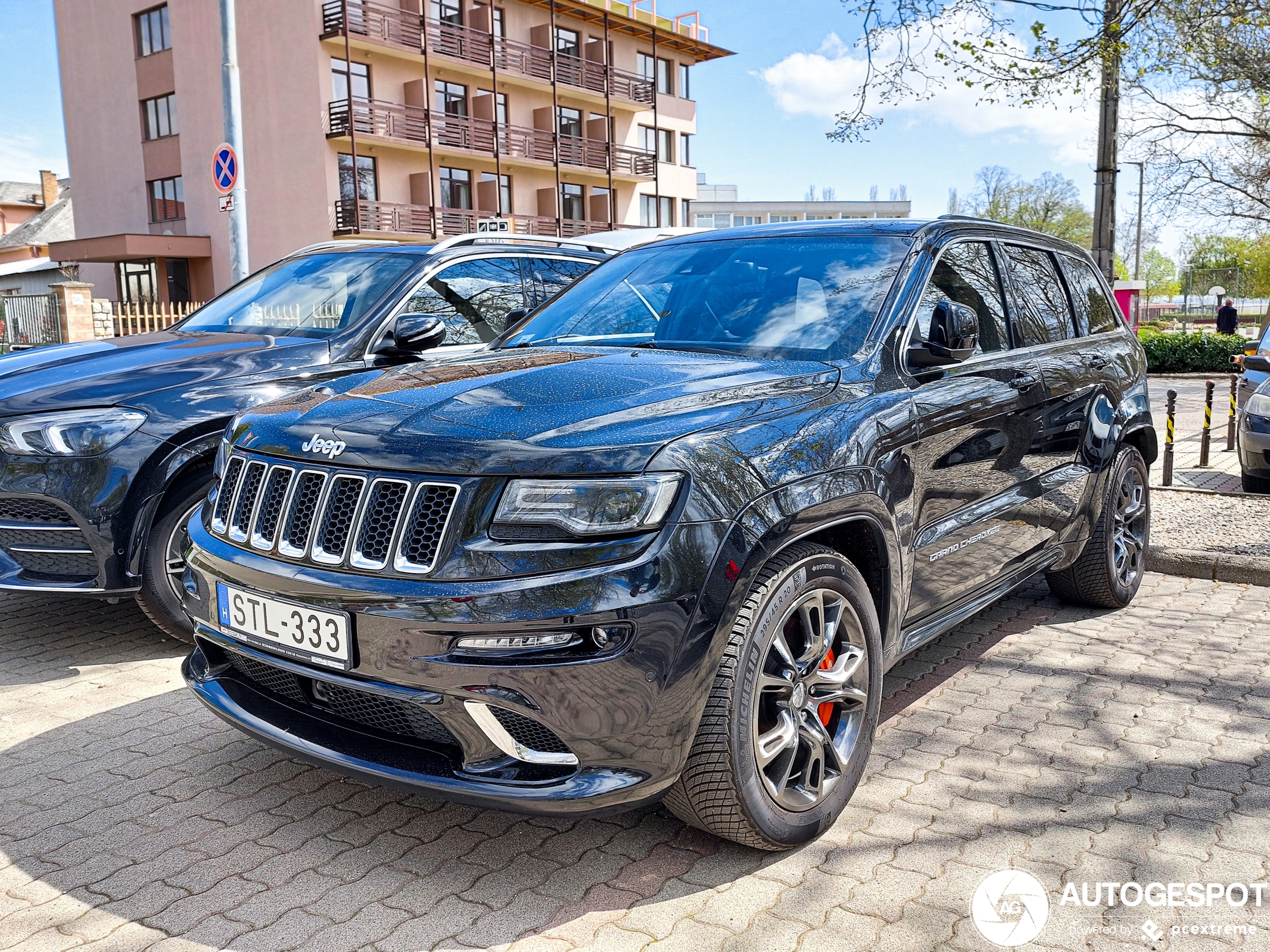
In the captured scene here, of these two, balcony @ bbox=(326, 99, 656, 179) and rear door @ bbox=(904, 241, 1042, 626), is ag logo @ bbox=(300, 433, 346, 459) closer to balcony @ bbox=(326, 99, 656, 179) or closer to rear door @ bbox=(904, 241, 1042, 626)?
rear door @ bbox=(904, 241, 1042, 626)

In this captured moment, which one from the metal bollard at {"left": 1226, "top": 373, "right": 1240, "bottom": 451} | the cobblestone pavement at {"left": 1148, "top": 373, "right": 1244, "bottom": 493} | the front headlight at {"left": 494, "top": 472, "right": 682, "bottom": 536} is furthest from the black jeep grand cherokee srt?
the metal bollard at {"left": 1226, "top": 373, "right": 1240, "bottom": 451}

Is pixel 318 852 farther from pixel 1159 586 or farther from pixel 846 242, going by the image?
pixel 1159 586

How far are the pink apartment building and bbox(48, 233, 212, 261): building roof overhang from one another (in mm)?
56

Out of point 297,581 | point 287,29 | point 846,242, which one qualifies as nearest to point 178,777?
point 297,581

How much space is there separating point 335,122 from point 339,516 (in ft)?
105

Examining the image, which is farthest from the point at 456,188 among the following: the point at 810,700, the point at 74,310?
the point at 810,700

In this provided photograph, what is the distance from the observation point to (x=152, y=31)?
35.0m

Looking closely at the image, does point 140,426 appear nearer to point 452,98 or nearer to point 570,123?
point 452,98

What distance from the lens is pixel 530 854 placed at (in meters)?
3.10

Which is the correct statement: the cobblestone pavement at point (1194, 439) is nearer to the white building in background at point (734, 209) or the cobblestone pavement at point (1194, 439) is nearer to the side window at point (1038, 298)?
the side window at point (1038, 298)

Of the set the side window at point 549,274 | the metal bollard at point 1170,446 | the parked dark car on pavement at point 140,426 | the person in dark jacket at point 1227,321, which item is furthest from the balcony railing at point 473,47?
the parked dark car on pavement at point 140,426

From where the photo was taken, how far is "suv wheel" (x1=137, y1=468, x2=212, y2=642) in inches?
179

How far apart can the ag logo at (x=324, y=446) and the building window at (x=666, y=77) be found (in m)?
44.5

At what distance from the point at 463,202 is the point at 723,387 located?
118ft
